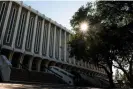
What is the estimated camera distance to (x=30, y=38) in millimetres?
32062

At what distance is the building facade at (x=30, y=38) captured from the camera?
28109 millimetres

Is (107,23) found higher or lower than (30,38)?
lower

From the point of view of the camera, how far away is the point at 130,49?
884 inches

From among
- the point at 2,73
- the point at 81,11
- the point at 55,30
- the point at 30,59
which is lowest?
the point at 2,73

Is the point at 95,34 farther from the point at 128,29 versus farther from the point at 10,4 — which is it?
the point at 10,4

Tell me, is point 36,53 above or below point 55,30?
below

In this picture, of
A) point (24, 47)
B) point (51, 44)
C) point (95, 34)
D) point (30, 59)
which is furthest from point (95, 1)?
point (51, 44)

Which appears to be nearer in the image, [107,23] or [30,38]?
[107,23]

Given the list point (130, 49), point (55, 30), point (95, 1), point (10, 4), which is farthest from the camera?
point (55, 30)

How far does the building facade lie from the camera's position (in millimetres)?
28109

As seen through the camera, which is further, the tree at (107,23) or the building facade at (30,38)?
the building facade at (30,38)

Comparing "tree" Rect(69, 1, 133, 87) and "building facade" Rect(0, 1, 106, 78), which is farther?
"building facade" Rect(0, 1, 106, 78)

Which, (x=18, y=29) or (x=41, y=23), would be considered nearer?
(x=18, y=29)

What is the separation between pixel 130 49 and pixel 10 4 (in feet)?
74.3
